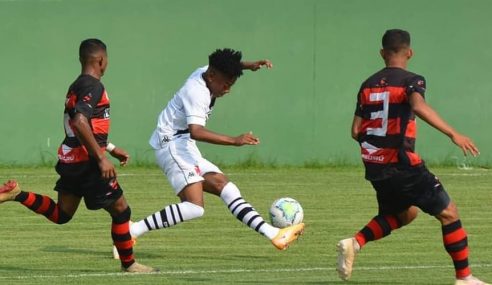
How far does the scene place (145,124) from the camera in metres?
23.2

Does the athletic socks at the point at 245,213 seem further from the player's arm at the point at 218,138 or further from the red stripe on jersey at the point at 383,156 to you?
the red stripe on jersey at the point at 383,156

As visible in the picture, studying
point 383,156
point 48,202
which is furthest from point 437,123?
point 48,202

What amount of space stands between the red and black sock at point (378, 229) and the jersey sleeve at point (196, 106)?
1.88m

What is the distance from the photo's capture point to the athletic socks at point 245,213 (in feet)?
37.8

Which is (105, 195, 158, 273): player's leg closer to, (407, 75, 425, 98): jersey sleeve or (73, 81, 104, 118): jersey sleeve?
(73, 81, 104, 118): jersey sleeve

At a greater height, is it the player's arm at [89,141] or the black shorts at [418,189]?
the player's arm at [89,141]

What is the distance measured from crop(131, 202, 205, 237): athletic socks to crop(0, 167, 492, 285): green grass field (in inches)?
13.2

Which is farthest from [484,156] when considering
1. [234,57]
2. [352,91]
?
[234,57]

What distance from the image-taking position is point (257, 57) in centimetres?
2323

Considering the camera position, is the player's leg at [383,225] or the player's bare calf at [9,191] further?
the player's bare calf at [9,191]

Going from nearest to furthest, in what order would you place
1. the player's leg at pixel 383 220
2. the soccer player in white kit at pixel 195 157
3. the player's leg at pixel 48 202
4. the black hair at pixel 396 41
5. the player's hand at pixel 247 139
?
the player's leg at pixel 383 220
the black hair at pixel 396 41
the player's hand at pixel 247 139
the player's leg at pixel 48 202
the soccer player in white kit at pixel 195 157

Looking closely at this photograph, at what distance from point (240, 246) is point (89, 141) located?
3053 millimetres

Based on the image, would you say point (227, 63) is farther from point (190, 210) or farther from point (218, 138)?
point (190, 210)

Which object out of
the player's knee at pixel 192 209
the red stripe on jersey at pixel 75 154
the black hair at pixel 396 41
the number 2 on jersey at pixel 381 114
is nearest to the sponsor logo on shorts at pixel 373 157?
the number 2 on jersey at pixel 381 114
